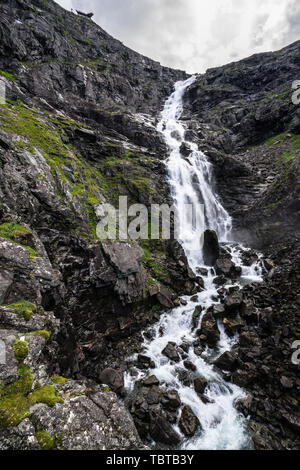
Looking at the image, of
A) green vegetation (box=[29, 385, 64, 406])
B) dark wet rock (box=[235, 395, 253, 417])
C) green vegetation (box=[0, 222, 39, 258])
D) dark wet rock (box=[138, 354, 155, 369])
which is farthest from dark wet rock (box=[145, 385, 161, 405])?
green vegetation (box=[0, 222, 39, 258])

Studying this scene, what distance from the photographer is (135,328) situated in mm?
12914

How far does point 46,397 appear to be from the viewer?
5023 mm

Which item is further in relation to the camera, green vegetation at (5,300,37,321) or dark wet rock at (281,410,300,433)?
dark wet rock at (281,410,300,433)

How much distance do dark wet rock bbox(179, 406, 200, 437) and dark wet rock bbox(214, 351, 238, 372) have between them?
9.62 feet

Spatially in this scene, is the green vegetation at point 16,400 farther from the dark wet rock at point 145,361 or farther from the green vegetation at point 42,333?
the dark wet rock at point 145,361

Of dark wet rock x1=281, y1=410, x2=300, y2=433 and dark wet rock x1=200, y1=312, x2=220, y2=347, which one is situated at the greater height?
dark wet rock x1=200, y1=312, x2=220, y2=347

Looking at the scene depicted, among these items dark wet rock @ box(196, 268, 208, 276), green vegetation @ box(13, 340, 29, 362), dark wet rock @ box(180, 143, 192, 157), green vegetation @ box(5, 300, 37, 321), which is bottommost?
green vegetation @ box(13, 340, 29, 362)

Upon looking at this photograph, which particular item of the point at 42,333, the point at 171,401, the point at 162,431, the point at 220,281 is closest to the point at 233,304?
the point at 220,281

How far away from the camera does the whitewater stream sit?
7910mm

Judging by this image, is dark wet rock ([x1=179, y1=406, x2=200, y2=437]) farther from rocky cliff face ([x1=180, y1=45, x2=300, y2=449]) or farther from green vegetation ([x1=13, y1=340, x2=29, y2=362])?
green vegetation ([x1=13, y1=340, x2=29, y2=362])

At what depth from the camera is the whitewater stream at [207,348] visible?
7.91 meters

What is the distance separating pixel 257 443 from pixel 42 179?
16.7 m
